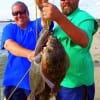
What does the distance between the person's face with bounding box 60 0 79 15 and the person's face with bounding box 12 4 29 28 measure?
110 cm

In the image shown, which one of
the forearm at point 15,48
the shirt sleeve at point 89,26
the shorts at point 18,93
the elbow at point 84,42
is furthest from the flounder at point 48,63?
the shorts at point 18,93

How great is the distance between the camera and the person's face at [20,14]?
20.3ft

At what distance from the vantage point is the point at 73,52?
5.11 metres

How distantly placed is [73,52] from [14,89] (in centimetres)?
130

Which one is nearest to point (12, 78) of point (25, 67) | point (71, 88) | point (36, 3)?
point (25, 67)

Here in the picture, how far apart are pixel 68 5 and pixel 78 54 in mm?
517

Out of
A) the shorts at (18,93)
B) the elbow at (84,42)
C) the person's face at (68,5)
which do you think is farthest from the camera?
the shorts at (18,93)

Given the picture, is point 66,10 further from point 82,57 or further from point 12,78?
point 12,78

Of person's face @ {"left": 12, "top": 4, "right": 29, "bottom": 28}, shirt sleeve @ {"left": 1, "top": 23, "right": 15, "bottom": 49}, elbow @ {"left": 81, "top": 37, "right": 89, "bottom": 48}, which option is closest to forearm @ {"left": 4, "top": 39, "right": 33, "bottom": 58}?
shirt sleeve @ {"left": 1, "top": 23, "right": 15, "bottom": 49}

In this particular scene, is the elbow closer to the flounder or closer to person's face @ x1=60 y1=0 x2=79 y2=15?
the flounder

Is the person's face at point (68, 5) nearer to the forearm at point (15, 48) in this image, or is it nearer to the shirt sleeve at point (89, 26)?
the shirt sleeve at point (89, 26)

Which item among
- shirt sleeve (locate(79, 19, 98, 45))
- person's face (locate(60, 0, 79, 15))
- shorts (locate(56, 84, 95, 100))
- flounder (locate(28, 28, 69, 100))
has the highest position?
person's face (locate(60, 0, 79, 15))

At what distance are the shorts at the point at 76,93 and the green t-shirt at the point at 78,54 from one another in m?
0.05

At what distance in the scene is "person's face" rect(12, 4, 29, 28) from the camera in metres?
6.18
